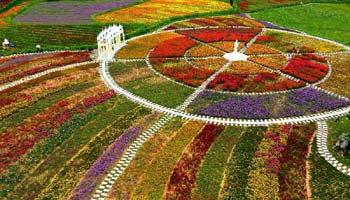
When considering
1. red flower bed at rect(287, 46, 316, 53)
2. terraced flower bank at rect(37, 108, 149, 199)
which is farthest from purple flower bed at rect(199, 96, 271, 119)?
red flower bed at rect(287, 46, 316, 53)

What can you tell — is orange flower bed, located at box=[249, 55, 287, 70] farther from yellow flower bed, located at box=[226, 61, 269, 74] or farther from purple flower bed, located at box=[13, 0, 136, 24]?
purple flower bed, located at box=[13, 0, 136, 24]

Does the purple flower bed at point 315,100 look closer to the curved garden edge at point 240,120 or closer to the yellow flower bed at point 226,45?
the curved garden edge at point 240,120

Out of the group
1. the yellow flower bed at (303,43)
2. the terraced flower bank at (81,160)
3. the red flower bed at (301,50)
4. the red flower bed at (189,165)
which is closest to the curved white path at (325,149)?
the red flower bed at (189,165)

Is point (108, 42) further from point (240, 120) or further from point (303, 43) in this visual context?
point (303, 43)

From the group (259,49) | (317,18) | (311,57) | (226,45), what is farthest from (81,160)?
(317,18)

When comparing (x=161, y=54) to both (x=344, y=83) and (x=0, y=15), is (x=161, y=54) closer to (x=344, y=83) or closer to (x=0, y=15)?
(x=344, y=83)

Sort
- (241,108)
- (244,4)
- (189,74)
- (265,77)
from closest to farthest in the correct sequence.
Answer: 1. (241,108)
2. (265,77)
3. (189,74)
4. (244,4)

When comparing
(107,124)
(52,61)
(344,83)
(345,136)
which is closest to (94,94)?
(107,124)
